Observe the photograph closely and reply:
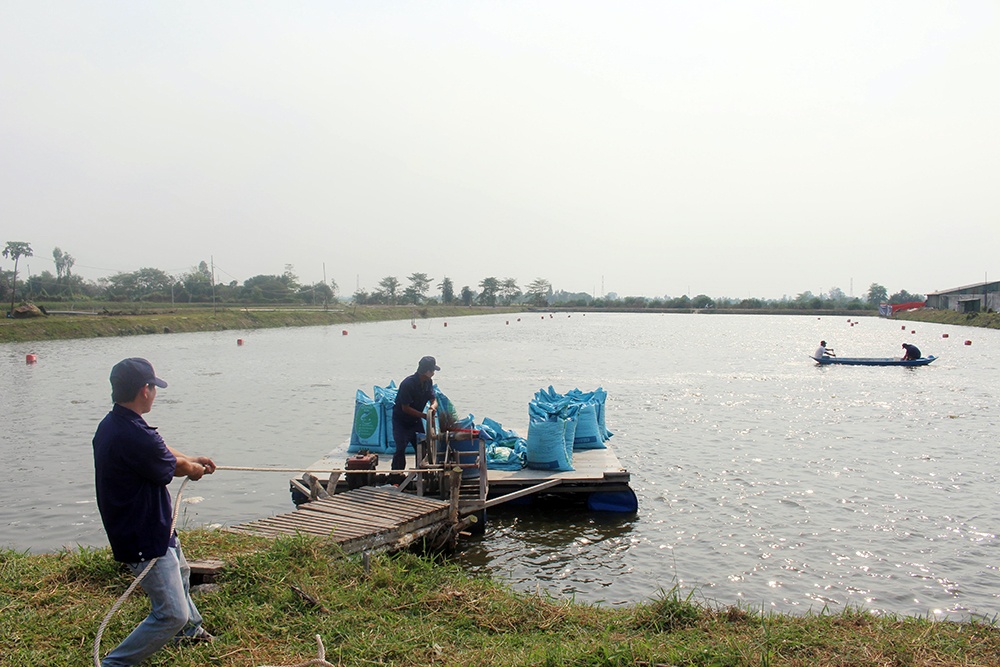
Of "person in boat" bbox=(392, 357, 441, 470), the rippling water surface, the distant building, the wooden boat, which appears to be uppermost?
the distant building

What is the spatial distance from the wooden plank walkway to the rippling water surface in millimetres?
1024

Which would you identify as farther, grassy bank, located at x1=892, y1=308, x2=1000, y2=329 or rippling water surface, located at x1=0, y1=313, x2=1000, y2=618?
grassy bank, located at x1=892, y1=308, x2=1000, y2=329

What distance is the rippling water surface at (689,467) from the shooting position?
8.18 metres

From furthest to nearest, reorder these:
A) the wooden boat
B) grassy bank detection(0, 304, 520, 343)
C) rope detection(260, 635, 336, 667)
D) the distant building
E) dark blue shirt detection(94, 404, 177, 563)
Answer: the distant building
grassy bank detection(0, 304, 520, 343)
the wooden boat
rope detection(260, 635, 336, 667)
dark blue shirt detection(94, 404, 177, 563)

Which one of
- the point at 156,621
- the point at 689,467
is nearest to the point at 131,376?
the point at 156,621

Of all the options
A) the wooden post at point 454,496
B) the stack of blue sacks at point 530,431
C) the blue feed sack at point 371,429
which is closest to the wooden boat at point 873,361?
the stack of blue sacks at point 530,431

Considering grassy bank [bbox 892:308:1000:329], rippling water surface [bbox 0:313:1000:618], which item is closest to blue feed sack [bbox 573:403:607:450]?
rippling water surface [bbox 0:313:1000:618]

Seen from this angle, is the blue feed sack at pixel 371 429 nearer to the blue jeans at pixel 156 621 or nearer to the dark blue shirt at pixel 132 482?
the blue jeans at pixel 156 621

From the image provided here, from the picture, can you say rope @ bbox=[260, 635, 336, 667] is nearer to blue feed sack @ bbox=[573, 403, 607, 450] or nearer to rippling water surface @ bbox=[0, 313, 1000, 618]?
rippling water surface @ bbox=[0, 313, 1000, 618]

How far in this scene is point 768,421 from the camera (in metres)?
18.5

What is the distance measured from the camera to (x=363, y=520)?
23.8 feet

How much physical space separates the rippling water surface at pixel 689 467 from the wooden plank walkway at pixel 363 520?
1.02 meters

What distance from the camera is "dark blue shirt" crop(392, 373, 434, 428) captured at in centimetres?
941

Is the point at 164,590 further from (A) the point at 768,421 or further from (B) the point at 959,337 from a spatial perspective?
(B) the point at 959,337
